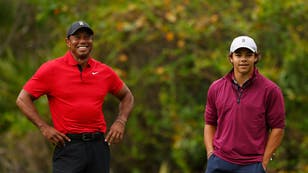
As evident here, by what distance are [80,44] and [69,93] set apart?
0.45m

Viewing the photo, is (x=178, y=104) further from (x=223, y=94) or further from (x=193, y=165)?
(x=223, y=94)

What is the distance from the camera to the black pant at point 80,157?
6.46 meters

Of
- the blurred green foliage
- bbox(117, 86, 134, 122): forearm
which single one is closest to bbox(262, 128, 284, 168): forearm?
bbox(117, 86, 134, 122): forearm

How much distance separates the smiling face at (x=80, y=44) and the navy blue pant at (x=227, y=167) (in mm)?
1433

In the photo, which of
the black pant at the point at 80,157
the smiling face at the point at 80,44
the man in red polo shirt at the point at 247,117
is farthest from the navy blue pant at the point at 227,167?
the smiling face at the point at 80,44

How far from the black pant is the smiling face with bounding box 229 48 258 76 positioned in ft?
4.68

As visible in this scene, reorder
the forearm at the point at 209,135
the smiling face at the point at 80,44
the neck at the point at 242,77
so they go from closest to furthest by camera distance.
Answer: the neck at the point at 242,77, the forearm at the point at 209,135, the smiling face at the point at 80,44

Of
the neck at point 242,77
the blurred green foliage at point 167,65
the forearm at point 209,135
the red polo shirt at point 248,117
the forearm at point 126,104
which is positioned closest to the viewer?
the red polo shirt at point 248,117

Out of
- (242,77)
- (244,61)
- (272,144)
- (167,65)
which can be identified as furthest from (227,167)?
(167,65)

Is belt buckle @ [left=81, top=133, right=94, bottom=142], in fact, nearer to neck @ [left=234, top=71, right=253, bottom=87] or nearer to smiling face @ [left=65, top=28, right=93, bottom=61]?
smiling face @ [left=65, top=28, right=93, bottom=61]

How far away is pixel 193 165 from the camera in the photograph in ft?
38.4

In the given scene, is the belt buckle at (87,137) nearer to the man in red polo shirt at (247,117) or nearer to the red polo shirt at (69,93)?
the red polo shirt at (69,93)

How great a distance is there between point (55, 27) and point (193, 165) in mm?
3527

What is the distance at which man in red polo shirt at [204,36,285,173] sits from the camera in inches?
231
